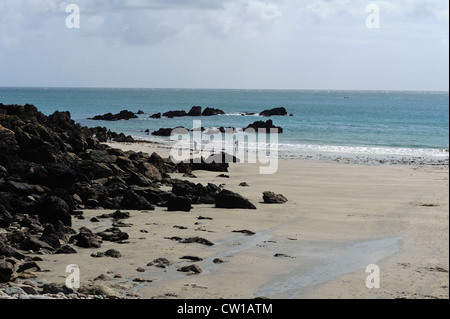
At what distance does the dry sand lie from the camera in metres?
9.97

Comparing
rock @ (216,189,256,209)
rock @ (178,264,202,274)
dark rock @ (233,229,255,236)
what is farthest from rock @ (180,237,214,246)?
rock @ (216,189,256,209)

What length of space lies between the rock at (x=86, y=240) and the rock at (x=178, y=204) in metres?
4.21

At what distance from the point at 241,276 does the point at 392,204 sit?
9708mm

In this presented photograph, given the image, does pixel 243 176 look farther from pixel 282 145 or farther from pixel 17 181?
pixel 282 145

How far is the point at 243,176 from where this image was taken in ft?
83.0

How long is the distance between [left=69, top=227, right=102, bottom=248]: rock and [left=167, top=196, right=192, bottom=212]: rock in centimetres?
421

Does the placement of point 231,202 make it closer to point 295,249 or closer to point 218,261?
point 295,249

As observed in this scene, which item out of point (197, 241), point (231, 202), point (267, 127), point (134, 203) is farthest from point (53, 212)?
point (267, 127)

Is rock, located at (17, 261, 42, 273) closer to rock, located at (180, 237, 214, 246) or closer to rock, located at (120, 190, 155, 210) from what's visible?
rock, located at (180, 237, 214, 246)

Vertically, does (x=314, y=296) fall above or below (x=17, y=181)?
below

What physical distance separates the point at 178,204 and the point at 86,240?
4788mm
